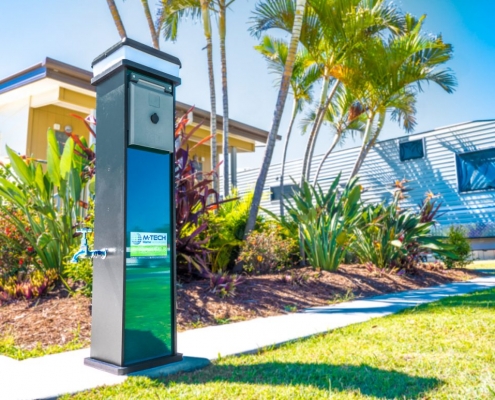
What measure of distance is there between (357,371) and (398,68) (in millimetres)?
9741

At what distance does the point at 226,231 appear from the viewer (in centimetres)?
688

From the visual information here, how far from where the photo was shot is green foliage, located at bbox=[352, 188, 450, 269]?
810cm

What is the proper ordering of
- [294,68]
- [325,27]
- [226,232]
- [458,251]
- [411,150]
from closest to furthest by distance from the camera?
[226,232] → [325,27] → [458,251] → [294,68] → [411,150]

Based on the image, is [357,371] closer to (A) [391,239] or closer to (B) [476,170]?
(A) [391,239]

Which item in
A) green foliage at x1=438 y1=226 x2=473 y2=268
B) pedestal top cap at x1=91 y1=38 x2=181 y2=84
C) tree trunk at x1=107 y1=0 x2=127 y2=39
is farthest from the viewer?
green foliage at x1=438 y1=226 x2=473 y2=268

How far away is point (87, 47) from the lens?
9.62 meters

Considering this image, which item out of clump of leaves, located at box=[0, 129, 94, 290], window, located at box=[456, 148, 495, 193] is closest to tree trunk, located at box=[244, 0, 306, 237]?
clump of leaves, located at box=[0, 129, 94, 290]

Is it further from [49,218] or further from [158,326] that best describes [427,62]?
[158,326]

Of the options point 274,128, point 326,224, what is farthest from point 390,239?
point 274,128

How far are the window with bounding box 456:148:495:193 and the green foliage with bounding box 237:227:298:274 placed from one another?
1136cm

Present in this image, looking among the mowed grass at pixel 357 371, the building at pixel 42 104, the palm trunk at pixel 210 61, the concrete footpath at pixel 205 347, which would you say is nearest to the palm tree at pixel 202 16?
the palm trunk at pixel 210 61

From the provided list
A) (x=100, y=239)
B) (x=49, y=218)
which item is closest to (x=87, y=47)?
(x=49, y=218)

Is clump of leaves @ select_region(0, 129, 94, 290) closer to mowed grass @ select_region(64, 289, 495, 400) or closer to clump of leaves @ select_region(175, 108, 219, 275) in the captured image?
clump of leaves @ select_region(175, 108, 219, 275)

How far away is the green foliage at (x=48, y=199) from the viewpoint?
16.1ft
